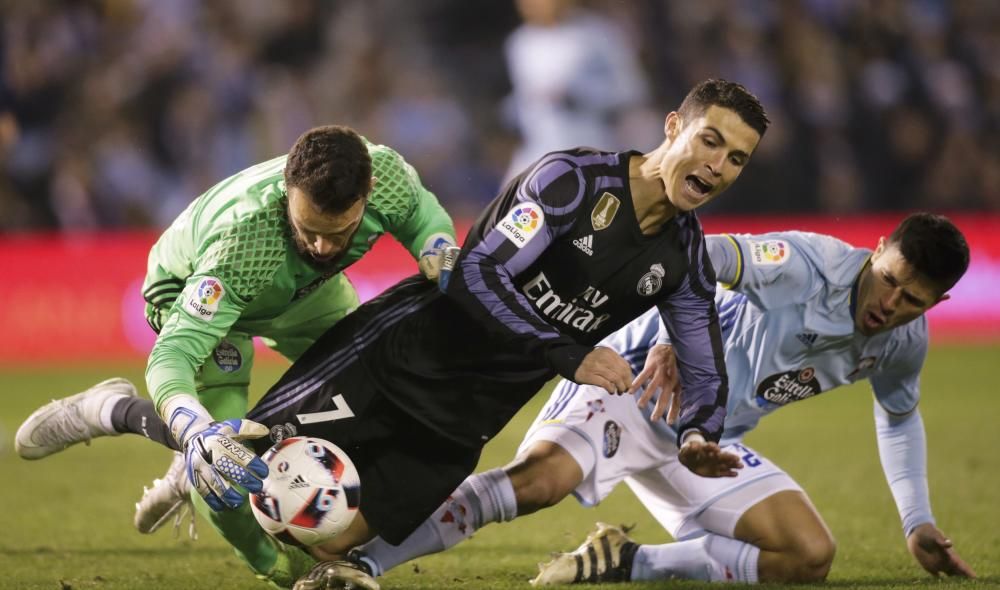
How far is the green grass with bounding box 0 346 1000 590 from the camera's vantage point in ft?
16.1

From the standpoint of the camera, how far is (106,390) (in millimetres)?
5152

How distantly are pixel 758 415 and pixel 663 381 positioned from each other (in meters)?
0.65

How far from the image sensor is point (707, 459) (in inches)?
162

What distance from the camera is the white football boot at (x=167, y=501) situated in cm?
507

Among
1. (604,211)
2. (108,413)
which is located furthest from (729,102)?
(108,413)

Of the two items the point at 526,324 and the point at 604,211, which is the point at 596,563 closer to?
the point at 526,324

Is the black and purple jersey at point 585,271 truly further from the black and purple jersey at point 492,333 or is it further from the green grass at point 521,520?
the green grass at point 521,520

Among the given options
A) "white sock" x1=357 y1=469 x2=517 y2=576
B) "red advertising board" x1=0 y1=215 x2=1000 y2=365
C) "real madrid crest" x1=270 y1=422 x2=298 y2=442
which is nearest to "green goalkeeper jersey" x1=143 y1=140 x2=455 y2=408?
"real madrid crest" x1=270 y1=422 x2=298 y2=442

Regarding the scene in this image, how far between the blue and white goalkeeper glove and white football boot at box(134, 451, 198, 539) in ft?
3.82

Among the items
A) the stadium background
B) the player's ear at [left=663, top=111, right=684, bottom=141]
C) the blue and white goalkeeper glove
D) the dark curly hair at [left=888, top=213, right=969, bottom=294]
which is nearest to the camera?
the blue and white goalkeeper glove

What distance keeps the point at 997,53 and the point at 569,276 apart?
11062 mm

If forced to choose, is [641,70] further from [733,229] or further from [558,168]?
[558,168]

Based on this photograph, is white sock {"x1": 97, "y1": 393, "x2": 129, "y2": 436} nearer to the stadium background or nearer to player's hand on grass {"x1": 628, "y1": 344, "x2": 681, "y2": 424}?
player's hand on grass {"x1": 628, "y1": 344, "x2": 681, "y2": 424}

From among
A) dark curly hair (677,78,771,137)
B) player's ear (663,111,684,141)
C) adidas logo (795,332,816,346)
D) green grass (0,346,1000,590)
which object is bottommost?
green grass (0,346,1000,590)
